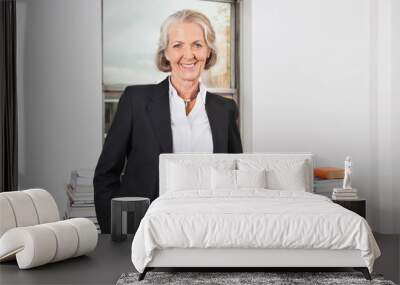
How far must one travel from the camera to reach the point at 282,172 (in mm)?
6305

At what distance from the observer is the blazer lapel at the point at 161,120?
6.84 m

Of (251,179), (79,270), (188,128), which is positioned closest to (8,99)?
(188,128)

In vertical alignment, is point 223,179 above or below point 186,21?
below

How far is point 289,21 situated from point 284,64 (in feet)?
1.51

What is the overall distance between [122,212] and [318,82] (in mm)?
2520

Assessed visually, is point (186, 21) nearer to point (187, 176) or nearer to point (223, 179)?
point (187, 176)

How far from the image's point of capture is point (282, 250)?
15.4 feet

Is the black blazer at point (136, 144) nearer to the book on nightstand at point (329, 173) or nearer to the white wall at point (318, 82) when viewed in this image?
the white wall at point (318, 82)

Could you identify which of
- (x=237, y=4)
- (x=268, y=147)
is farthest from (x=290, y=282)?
(x=237, y=4)

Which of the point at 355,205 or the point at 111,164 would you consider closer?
the point at 355,205

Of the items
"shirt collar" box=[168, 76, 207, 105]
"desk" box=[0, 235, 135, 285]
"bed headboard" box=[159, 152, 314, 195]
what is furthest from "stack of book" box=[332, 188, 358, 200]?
"desk" box=[0, 235, 135, 285]

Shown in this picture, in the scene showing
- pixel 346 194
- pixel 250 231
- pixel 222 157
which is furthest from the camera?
pixel 222 157

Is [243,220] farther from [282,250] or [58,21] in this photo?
[58,21]

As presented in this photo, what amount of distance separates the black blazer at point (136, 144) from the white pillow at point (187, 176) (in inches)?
17.8
